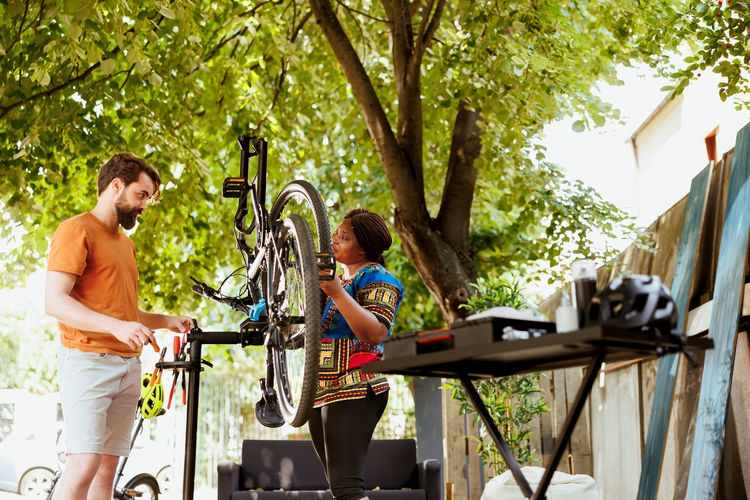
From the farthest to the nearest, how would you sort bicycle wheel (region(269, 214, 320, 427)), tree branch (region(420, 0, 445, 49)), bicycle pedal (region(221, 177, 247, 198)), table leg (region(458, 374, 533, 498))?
tree branch (region(420, 0, 445, 49)), bicycle pedal (region(221, 177, 247, 198)), bicycle wheel (region(269, 214, 320, 427)), table leg (region(458, 374, 533, 498))

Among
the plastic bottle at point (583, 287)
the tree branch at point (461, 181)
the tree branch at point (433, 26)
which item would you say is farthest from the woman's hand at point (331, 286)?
the tree branch at point (433, 26)

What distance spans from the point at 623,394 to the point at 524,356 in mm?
3887

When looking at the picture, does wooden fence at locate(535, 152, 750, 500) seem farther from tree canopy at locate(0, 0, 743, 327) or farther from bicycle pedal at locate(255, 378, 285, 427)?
bicycle pedal at locate(255, 378, 285, 427)

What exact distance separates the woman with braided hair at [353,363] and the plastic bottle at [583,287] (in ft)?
2.95

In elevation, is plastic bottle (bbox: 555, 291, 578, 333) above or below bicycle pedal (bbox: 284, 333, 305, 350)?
below

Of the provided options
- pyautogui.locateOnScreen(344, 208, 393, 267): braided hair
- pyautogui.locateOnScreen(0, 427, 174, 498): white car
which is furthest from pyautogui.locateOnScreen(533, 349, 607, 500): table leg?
pyautogui.locateOnScreen(0, 427, 174, 498): white car

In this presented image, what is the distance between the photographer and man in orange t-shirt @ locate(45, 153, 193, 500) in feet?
8.57

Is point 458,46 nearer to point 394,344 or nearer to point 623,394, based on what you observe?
point 623,394

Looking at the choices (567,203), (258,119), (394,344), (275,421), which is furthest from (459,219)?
(394,344)

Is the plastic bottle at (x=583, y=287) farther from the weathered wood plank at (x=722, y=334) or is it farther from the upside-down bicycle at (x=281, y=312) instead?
the weathered wood plank at (x=722, y=334)

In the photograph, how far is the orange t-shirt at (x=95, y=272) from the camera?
2.71 m

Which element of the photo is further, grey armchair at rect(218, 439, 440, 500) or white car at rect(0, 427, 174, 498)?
white car at rect(0, 427, 174, 498)

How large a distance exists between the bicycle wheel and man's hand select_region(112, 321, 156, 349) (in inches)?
16.2

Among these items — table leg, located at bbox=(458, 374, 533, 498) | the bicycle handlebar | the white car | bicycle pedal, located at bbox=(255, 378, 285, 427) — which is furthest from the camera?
the white car
